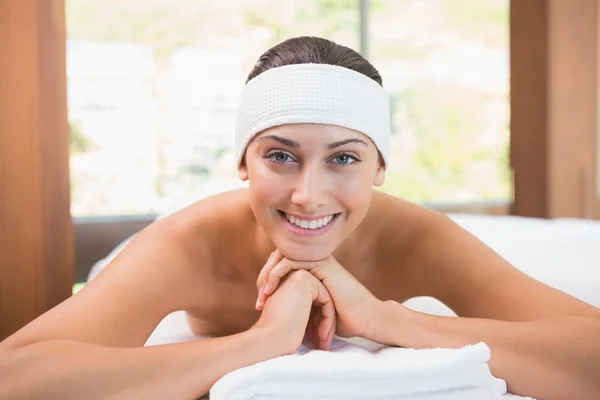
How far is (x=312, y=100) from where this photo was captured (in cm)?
104

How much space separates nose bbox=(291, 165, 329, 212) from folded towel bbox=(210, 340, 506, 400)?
27 centimetres

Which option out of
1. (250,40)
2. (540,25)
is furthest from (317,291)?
(250,40)

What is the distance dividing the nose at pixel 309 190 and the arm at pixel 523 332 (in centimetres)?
23

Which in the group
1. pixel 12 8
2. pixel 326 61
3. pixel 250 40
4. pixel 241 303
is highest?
pixel 250 40

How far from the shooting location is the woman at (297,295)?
2.97 feet

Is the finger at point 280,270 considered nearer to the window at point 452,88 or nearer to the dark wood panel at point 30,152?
the dark wood panel at point 30,152

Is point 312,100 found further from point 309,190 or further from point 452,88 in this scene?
point 452,88

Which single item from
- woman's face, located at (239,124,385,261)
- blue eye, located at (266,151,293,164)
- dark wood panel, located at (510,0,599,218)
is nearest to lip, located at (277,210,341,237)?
woman's face, located at (239,124,385,261)

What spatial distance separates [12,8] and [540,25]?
2.23 m

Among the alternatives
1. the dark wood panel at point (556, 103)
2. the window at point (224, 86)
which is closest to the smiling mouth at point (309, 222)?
the window at point (224, 86)

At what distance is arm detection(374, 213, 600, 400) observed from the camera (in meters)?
0.99

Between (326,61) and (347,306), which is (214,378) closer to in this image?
(347,306)

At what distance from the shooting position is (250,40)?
3.48m

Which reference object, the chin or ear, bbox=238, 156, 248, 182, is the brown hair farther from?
the chin
